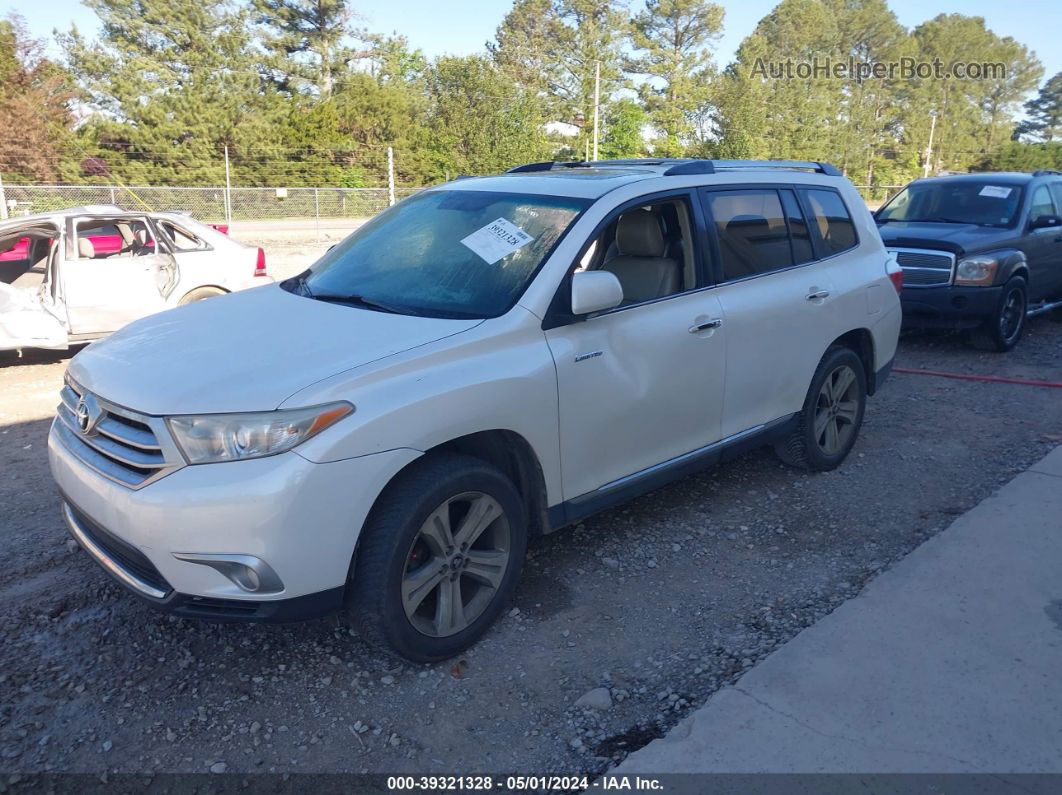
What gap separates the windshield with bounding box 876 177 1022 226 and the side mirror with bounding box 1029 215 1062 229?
8.9 inches

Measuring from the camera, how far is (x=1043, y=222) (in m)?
9.26

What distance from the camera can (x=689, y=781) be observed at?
2.65 m

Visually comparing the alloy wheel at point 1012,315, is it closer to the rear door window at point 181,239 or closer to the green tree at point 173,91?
the rear door window at point 181,239

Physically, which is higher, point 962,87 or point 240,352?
point 962,87

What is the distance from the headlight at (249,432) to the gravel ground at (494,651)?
95cm

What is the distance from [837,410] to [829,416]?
0.10 m

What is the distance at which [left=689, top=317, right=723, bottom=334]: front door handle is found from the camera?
4.06 metres

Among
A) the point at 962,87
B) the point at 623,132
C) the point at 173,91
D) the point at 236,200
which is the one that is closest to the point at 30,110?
the point at 173,91

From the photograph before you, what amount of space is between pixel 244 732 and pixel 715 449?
256 centimetres

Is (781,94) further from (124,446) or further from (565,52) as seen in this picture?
(124,446)

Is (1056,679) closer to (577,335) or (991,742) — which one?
(991,742)

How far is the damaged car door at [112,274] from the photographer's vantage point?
26.2 ft

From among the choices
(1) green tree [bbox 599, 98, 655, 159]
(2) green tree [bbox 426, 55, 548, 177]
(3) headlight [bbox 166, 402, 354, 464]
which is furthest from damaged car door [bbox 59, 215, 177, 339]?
(1) green tree [bbox 599, 98, 655, 159]

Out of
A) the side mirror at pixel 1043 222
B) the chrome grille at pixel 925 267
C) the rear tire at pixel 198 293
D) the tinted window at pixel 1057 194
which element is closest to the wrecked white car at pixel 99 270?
the rear tire at pixel 198 293
